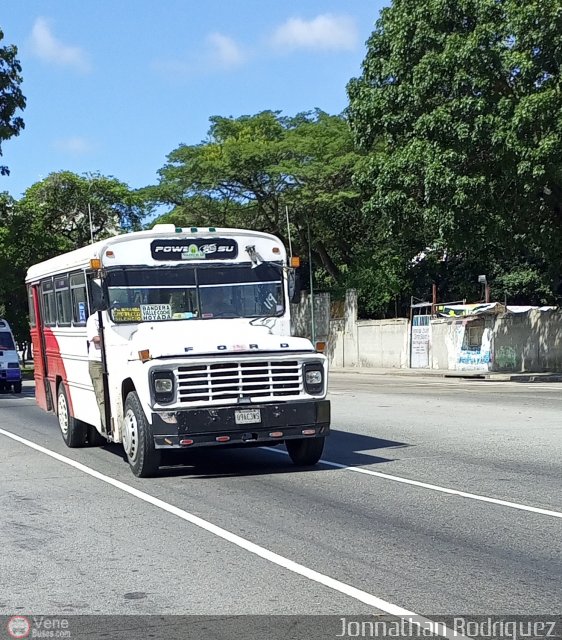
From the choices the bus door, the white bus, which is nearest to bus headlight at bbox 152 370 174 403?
the white bus

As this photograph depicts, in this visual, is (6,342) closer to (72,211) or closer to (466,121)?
(466,121)

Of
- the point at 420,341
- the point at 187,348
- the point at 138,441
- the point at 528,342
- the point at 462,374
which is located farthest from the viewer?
the point at 420,341

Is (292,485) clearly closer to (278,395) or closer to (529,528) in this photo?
(278,395)

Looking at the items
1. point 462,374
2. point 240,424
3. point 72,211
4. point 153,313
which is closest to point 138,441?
point 240,424

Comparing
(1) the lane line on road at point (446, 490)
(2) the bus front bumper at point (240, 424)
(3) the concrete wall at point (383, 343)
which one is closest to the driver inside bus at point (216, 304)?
(2) the bus front bumper at point (240, 424)

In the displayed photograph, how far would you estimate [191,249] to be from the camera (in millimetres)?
12141

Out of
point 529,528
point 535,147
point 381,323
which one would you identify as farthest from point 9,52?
point 529,528

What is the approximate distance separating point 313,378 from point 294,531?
3035mm

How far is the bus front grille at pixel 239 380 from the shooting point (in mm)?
10406

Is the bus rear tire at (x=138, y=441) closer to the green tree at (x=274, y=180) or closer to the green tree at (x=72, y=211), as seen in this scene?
the green tree at (x=274, y=180)

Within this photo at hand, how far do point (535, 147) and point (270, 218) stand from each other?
2291 centimetres

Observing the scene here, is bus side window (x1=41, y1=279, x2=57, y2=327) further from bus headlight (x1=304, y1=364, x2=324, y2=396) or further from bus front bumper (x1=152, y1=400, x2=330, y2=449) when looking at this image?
bus headlight (x1=304, y1=364, x2=324, y2=396)

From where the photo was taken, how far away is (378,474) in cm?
1103

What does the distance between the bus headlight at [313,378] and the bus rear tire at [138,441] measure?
1.82 m
